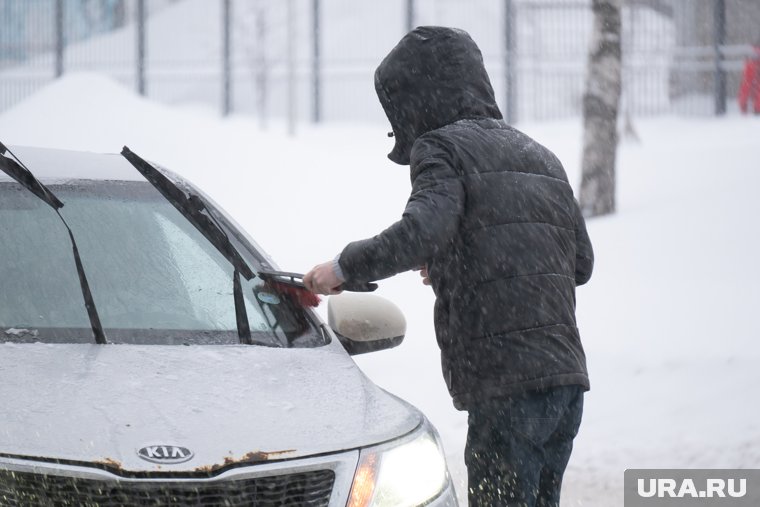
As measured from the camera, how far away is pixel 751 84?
19234mm

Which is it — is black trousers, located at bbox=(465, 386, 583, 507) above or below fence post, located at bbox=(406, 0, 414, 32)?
below

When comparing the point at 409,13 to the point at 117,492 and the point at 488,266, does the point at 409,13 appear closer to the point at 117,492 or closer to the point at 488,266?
the point at 488,266

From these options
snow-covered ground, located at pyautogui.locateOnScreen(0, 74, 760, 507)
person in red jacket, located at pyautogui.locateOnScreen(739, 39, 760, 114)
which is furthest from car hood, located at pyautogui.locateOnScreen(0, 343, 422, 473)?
person in red jacket, located at pyautogui.locateOnScreen(739, 39, 760, 114)

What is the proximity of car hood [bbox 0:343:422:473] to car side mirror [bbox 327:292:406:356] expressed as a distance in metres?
0.23

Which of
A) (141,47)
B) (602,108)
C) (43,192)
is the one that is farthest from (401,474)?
(141,47)

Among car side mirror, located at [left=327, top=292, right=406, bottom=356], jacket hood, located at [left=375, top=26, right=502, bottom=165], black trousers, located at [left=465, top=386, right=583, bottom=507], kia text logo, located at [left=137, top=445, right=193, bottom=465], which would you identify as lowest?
black trousers, located at [left=465, top=386, right=583, bottom=507]

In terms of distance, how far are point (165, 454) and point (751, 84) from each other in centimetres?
1818

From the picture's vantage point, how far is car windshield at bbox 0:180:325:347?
335 centimetres

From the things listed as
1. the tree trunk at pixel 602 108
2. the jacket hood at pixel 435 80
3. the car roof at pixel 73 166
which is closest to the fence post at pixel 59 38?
the tree trunk at pixel 602 108

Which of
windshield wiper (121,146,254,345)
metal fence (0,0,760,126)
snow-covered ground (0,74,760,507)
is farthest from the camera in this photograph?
metal fence (0,0,760,126)

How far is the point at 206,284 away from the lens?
12.2 feet

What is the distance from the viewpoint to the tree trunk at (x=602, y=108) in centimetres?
1248

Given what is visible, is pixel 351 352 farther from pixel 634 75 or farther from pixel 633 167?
pixel 634 75

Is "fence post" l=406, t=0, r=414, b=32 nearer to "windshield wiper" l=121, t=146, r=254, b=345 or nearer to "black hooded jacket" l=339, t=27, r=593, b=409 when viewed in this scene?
"windshield wiper" l=121, t=146, r=254, b=345
